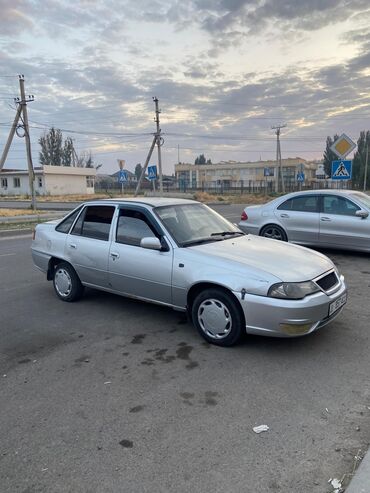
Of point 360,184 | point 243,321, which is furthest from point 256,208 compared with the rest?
point 360,184

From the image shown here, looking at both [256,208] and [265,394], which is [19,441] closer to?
[265,394]

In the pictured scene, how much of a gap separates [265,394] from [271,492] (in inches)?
43.6

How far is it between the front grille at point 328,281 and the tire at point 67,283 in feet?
11.0

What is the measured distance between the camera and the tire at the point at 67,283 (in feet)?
19.9

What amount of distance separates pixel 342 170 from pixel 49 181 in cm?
5055

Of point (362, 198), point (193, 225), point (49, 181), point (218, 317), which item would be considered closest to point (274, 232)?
point (362, 198)

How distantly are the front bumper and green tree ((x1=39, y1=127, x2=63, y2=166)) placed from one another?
274ft

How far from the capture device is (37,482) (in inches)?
98.7

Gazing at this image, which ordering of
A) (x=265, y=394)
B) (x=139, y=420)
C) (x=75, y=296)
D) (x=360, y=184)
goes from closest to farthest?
1. (x=139, y=420)
2. (x=265, y=394)
3. (x=75, y=296)
4. (x=360, y=184)

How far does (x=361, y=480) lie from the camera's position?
2.43 meters

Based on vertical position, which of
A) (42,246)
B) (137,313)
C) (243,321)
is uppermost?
(42,246)

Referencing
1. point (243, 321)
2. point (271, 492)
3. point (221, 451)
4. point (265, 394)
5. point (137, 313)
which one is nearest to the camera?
point (271, 492)

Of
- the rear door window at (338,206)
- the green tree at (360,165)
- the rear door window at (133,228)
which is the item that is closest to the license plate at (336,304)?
the rear door window at (133,228)

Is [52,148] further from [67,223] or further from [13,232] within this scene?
[67,223]
